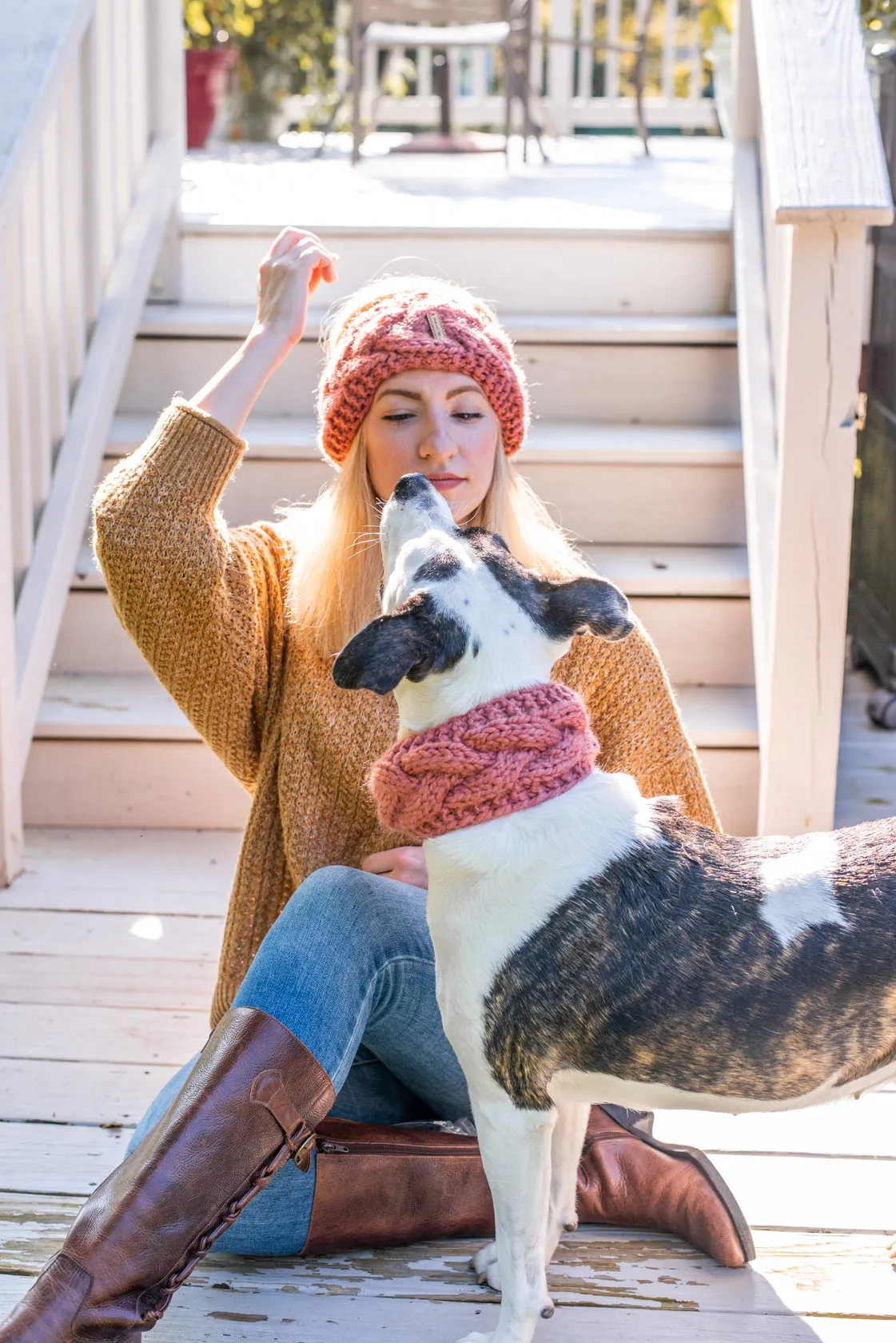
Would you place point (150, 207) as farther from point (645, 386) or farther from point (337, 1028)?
point (337, 1028)

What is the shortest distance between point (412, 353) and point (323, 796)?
62 cm

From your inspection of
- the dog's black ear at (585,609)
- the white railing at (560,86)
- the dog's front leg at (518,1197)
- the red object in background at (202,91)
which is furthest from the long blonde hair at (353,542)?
the red object in background at (202,91)

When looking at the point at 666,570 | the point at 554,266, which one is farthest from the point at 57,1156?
the point at 554,266

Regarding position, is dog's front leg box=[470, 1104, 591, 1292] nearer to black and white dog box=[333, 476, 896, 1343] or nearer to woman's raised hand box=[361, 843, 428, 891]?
black and white dog box=[333, 476, 896, 1343]

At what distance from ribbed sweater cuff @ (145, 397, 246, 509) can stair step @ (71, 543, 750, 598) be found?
1210mm

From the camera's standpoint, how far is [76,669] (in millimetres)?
3326

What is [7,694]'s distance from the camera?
2.80 metres

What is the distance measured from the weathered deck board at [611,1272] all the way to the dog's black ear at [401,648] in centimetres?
86

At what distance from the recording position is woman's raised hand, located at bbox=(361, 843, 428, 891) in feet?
6.31

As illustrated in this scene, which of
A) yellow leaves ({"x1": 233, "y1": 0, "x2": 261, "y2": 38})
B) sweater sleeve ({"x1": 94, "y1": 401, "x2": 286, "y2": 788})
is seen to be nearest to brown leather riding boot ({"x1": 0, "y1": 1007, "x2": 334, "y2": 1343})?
sweater sleeve ({"x1": 94, "y1": 401, "x2": 286, "y2": 788})

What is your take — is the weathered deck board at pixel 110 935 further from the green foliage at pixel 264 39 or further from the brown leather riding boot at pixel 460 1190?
the green foliage at pixel 264 39

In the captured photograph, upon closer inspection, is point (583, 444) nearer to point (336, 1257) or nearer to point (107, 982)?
point (107, 982)

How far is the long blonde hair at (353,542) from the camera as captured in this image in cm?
197

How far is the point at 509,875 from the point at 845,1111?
1.03m
